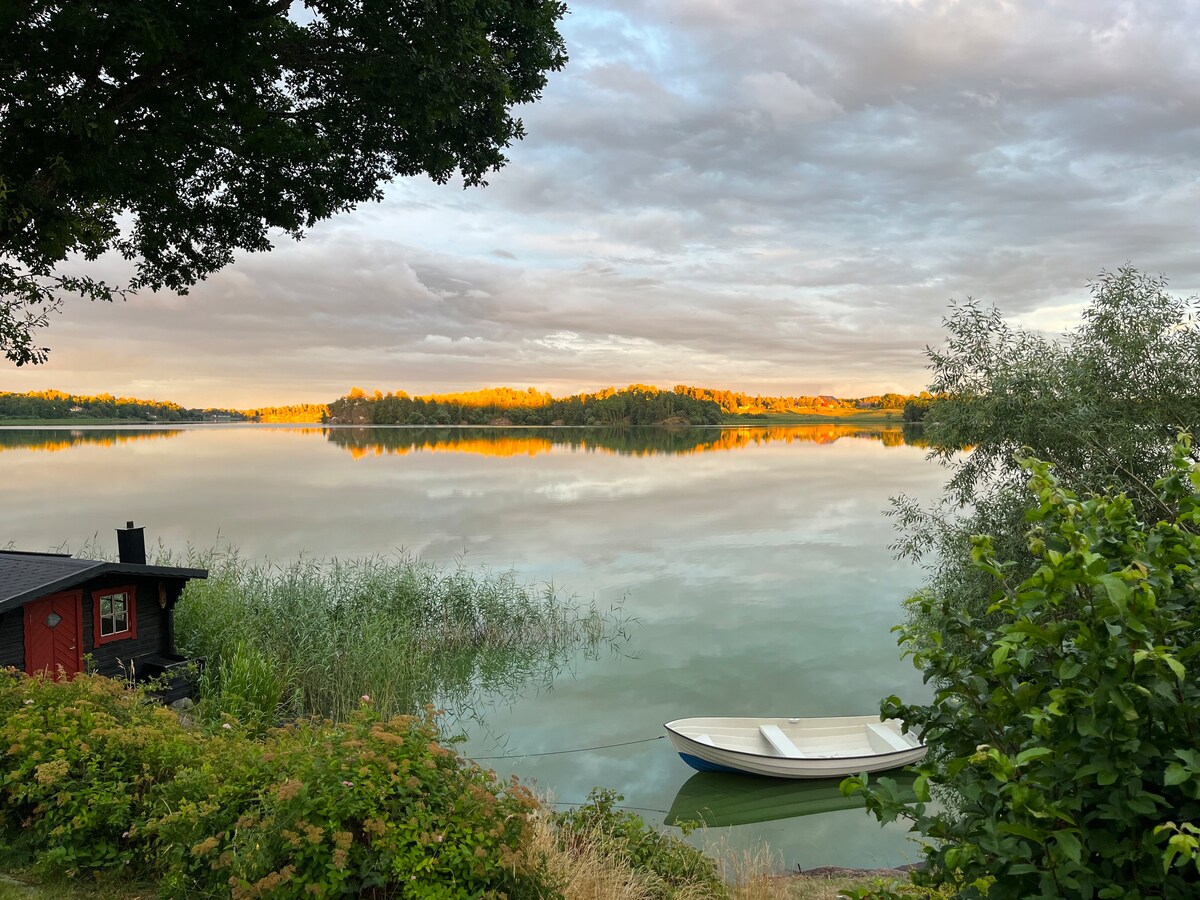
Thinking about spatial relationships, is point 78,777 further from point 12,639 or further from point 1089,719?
point 1089,719

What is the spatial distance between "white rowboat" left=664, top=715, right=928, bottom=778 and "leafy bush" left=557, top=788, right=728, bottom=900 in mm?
4252

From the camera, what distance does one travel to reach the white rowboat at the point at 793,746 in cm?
1258

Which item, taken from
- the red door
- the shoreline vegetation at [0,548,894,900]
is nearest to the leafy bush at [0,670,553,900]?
the shoreline vegetation at [0,548,894,900]

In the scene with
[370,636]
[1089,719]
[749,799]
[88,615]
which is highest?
[1089,719]

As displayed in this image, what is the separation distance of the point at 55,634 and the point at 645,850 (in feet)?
30.8

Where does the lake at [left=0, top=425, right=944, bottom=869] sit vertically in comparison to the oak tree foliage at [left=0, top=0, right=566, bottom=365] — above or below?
below

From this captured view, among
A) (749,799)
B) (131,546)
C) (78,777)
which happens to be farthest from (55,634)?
(749,799)

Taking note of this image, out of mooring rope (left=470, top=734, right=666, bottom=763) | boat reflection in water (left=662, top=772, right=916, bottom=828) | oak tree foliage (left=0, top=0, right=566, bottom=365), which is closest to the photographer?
oak tree foliage (left=0, top=0, right=566, bottom=365)

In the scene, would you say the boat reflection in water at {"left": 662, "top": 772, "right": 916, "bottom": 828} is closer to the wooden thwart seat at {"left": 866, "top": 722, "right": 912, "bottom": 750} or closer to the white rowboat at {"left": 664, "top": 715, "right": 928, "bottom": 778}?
the white rowboat at {"left": 664, "top": 715, "right": 928, "bottom": 778}

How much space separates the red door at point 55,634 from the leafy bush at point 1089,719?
12252 mm

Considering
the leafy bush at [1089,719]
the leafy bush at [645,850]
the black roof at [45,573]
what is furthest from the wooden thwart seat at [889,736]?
the black roof at [45,573]

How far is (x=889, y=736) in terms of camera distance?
13648 millimetres

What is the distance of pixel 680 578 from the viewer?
1108 inches

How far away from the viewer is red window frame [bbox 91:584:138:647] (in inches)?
465
